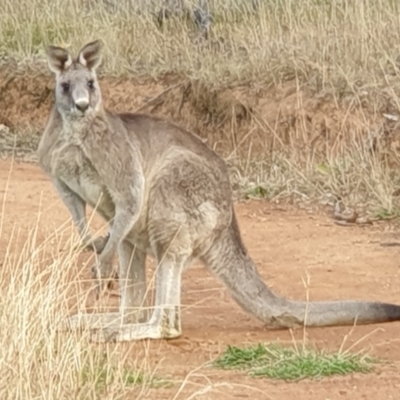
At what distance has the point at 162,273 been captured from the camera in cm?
654

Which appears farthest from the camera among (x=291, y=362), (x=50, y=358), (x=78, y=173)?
(x=78, y=173)

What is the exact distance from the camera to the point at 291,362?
564 cm

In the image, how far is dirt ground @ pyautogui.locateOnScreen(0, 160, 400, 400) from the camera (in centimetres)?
533

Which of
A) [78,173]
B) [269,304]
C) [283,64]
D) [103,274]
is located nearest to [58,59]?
[78,173]

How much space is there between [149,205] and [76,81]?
730 millimetres

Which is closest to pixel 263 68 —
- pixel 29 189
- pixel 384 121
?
pixel 384 121

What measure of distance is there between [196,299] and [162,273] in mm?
1049

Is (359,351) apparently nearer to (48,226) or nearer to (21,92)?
(48,226)

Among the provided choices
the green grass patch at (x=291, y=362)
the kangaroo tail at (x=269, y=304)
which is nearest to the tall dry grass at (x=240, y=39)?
the kangaroo tail at (x=269, y=304)

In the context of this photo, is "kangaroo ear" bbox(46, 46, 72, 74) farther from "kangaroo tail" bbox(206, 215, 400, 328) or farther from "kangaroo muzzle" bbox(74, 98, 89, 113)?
"kangaroo tail" bbox(206, 215, 400, 328)

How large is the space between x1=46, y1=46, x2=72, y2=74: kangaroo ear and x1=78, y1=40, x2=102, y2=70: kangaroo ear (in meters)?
0.07

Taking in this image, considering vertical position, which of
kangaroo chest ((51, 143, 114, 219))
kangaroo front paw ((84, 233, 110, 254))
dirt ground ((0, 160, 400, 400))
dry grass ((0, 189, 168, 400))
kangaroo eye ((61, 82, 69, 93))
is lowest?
dirt ground ((0, 160, 400, 400))

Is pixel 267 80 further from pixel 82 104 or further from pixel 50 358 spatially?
pixel 50 358

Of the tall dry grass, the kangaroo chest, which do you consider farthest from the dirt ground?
the tall dry grass
